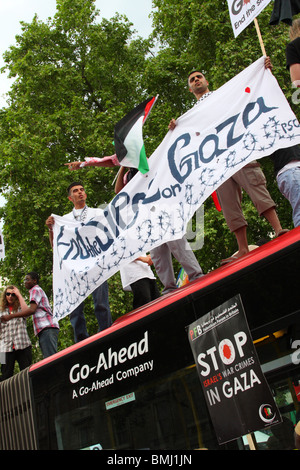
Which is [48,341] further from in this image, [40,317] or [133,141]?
[133,141]

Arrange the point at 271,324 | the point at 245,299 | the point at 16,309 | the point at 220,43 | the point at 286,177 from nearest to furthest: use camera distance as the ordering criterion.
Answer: the point at 271,324 → the point at 245,299 → the point at 286,177 → the point at 16,309 → the point at 220,43

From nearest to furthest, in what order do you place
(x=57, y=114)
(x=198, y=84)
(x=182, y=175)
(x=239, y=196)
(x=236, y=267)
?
(x=236, y=267) → (x=182, y=175) → (x=239, y=196) → (x=198, y=84) → (x=57, y=114)

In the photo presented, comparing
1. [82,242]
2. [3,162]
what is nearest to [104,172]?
[3,162]

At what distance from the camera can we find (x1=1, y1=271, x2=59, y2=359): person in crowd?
6.27m

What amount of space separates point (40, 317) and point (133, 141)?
2.47 meters

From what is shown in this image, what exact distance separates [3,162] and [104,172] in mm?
2829

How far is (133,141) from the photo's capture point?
5.10m

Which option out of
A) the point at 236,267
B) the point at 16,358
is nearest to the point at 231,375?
the point at 236,267

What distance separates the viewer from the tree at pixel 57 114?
1452 centimetres

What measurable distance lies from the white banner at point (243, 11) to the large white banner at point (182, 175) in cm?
123

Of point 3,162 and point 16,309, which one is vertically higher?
point 3,162

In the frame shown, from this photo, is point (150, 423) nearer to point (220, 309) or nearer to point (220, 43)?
point (220, 309)

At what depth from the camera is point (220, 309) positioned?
3113mm

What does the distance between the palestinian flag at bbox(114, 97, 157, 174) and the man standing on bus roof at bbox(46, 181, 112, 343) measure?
773mm
